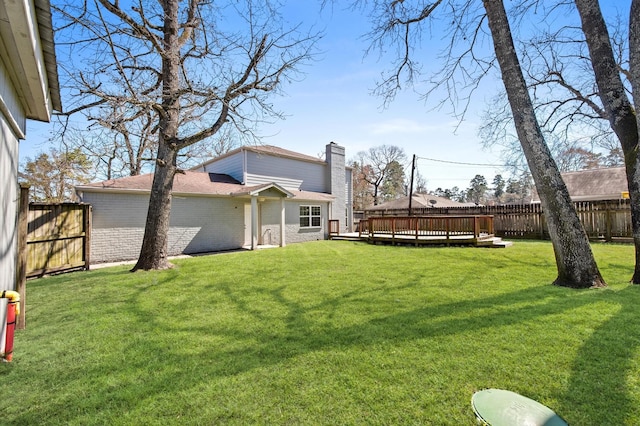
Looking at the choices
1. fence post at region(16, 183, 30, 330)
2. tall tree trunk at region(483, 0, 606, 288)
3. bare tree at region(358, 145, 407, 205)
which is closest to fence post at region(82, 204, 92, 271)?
fence post at region(16, 183, 30, 330)

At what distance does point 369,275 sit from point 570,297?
137 inches

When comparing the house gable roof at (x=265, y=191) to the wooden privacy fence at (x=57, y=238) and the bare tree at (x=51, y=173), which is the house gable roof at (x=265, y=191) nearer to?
the wooden privacy fence at (x=57, y=238)

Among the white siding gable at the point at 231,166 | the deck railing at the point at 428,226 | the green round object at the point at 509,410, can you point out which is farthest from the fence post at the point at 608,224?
the white siding gable at the point at 231,166

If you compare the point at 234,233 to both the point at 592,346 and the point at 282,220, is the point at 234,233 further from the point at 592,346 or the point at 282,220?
the point at 592,346

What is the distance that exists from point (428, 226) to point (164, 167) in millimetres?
11132

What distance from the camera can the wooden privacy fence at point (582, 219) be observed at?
1161cm

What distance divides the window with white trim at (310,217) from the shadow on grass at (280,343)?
10858mm

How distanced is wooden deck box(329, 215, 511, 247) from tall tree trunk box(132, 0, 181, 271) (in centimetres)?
896

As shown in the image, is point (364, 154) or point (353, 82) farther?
point (364, 154)

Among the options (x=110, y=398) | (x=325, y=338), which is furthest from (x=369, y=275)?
(x=110, y=398)

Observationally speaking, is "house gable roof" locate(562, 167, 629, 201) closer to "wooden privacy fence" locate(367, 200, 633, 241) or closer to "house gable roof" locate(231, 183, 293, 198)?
"wooden privacy fence" locate(367, 200, 633, 241)

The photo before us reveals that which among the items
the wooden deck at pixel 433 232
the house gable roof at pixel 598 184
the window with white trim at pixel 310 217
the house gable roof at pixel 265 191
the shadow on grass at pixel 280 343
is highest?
the house gable roof at pixel 598 184

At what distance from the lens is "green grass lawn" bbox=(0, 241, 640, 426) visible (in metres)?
2.11

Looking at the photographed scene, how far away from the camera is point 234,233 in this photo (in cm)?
1309
